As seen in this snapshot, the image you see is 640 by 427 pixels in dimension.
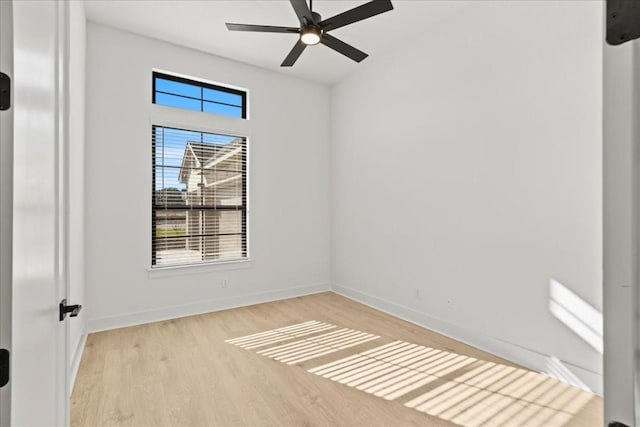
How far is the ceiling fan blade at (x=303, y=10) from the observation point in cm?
219

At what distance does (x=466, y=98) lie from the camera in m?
3.00

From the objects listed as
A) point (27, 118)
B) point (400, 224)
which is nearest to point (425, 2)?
point (400, 224)

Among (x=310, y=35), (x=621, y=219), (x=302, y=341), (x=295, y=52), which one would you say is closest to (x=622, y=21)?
(x=621, y=219)

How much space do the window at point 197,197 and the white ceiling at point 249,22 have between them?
1.05 meters

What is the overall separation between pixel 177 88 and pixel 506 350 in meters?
4.48

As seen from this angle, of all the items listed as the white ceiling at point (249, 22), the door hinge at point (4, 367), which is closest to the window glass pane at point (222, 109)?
the white ceiling at point (249, 22)

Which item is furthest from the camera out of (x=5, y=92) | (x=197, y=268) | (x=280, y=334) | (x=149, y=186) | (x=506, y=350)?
(x=197, y=268)

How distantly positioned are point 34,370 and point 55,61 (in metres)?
0.99

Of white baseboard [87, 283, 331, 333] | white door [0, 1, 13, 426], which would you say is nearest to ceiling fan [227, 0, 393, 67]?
white door [0, 1, 13, 426]

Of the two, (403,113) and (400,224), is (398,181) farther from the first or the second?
(403,113)

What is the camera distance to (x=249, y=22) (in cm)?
329

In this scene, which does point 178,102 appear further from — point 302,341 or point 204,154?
point 302,341

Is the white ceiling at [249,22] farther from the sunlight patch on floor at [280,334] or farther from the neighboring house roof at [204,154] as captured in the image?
the sunlight patch on floor at [280,334]

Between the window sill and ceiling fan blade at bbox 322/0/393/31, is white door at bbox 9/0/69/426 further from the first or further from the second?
the window sill
